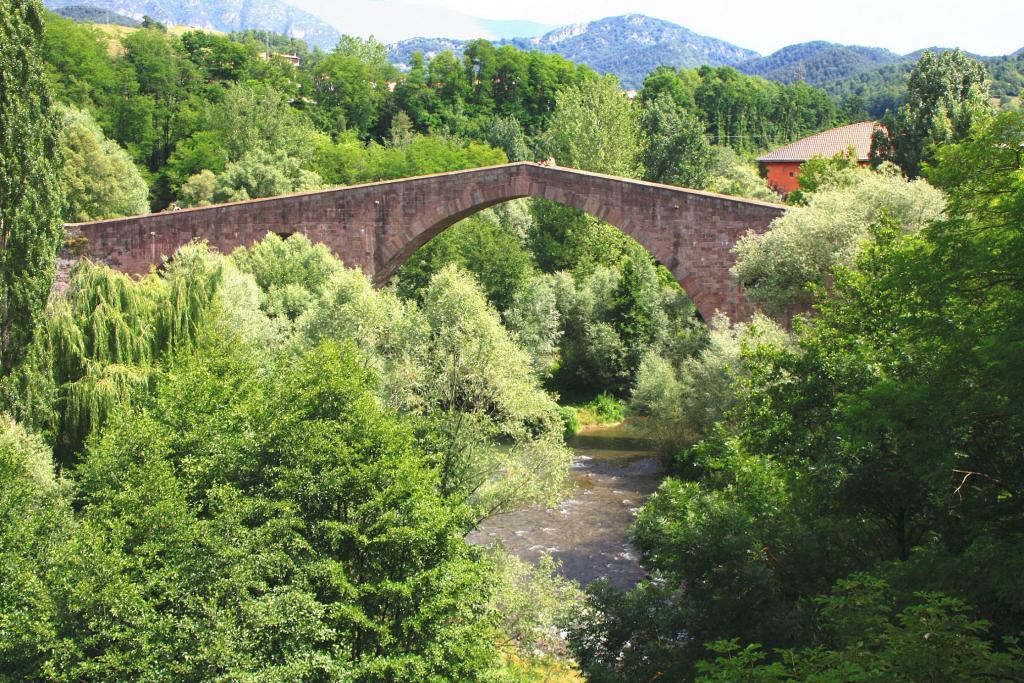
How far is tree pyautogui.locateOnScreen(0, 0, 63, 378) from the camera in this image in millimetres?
15445

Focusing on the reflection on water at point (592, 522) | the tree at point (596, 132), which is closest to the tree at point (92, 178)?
the tree at point (596, 132)

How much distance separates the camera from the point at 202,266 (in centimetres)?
2192

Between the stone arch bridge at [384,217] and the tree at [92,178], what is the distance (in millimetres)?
9895

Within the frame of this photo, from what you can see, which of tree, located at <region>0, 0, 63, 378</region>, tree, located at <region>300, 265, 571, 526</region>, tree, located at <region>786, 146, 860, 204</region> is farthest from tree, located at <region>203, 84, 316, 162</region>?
tree, located at <region>0, 0, 63, 378</region>

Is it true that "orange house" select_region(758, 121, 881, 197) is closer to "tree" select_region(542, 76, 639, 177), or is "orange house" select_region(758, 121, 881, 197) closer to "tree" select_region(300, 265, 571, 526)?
"tree" select_region(542, 76, 639, 177)

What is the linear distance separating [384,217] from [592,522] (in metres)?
12.4

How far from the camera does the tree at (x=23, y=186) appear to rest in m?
15.4

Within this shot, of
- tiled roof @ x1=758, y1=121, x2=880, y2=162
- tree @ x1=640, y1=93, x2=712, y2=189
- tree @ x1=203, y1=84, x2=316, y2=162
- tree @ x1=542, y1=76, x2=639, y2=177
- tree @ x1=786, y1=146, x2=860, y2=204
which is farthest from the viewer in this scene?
tiled roof @ x1=758, y1=121, x2=880, y2=162

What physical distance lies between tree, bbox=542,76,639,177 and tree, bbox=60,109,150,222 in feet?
63.0

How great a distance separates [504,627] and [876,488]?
5898 mm

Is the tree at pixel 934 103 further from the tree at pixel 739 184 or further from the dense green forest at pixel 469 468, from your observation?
the dense green forest at pixel 469 468

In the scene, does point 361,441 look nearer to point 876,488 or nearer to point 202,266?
point 876,488

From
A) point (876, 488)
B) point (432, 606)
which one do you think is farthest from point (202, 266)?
point (876, 488)

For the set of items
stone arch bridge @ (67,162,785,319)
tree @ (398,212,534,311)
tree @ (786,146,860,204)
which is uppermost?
tree @ (786,146,860,204)
